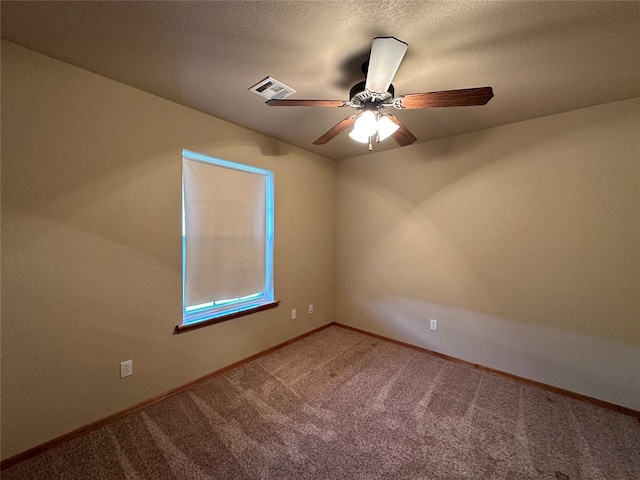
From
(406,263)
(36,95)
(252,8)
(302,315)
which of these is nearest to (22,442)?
(36,95)

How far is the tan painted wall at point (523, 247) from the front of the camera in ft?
6.50

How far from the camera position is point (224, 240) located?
2.48 metres

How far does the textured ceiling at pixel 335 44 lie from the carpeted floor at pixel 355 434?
241cm

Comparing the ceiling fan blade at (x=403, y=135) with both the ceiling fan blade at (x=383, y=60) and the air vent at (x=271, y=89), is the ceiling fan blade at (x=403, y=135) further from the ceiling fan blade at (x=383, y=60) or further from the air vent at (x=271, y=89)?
the air vent at (x=271, y=89)

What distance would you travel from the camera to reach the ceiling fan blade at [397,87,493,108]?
4.04 ft

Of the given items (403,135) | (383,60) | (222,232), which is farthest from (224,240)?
(383,60)

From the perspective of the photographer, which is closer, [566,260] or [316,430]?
[316,430]

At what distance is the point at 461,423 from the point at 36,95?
349cm

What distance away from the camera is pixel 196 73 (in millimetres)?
1697

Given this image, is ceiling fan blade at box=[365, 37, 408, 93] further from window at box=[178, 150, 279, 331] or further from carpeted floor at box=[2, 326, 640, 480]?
carpeted floor at box=[2, 326, 640, 480]

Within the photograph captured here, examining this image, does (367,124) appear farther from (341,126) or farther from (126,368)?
(126,368)

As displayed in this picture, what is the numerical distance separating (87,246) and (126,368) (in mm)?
928

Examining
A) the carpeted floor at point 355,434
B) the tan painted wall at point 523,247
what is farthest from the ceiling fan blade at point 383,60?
the carpeted floor at point 355,434

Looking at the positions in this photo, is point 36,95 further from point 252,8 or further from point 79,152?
point 252,8
